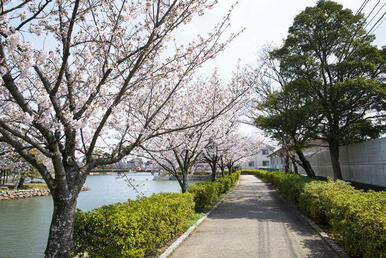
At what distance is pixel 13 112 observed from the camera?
4418mm

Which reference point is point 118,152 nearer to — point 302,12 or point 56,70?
point 56,70

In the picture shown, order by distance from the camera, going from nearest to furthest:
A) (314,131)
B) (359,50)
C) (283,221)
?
(283,221), (359,50), (314,131)

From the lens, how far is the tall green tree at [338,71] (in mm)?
11102

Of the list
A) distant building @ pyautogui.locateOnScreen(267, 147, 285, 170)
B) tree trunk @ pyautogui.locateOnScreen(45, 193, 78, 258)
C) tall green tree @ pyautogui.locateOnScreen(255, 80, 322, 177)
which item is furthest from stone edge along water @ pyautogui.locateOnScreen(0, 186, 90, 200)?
distant building @ pyautogui.locateOnScreen(267, 147, 285, 170)

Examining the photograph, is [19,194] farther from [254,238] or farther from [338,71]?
[338,71]

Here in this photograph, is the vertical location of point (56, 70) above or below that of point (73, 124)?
above

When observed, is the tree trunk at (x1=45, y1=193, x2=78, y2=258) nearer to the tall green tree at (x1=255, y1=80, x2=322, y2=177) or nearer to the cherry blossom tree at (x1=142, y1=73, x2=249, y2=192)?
the cherry blossom tree at (x1=142, y1=73, x2=249, y2=192)

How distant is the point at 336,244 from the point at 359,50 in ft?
31.6

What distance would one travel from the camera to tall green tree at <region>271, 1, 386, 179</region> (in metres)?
11.1

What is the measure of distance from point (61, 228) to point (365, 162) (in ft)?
37.9

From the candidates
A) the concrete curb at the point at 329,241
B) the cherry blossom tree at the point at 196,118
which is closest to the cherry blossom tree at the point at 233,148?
the cherry blossom tree at the point at 196,118

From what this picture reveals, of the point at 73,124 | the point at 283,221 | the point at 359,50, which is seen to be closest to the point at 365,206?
the point at 283,221

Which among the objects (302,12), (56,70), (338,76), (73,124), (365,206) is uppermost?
(302,12)

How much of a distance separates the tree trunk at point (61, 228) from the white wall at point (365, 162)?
396 inches
